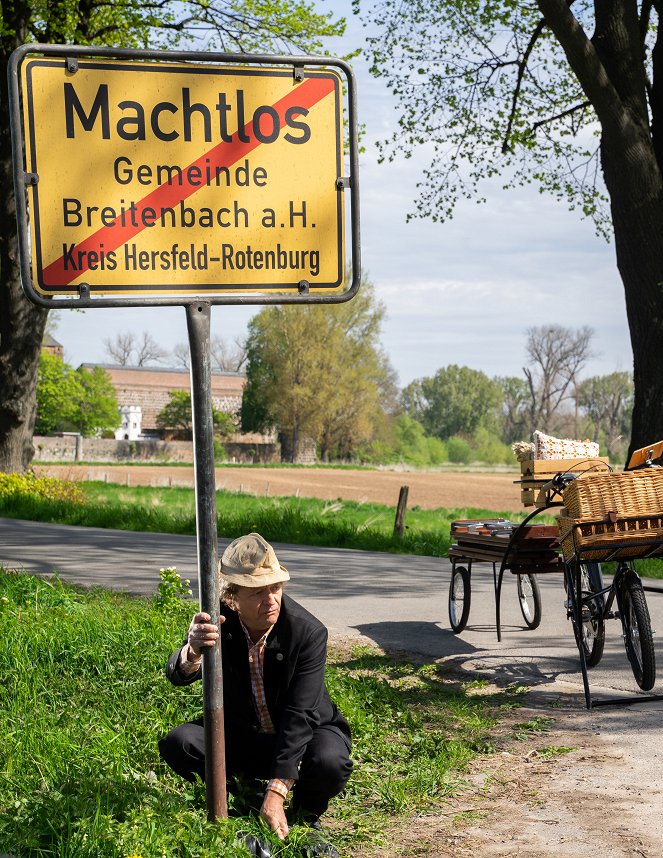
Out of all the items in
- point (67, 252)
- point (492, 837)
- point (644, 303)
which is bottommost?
point (492, 837)

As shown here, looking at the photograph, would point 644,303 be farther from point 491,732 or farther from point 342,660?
point 491,732

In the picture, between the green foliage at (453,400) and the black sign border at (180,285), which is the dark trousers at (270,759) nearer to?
the black sign border at (180,285)

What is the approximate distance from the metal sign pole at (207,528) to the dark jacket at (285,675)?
0.28m

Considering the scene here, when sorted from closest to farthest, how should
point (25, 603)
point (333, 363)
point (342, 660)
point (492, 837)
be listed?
point (492, 837) < point (342, 660) < point (25, 603) < point (333, 363)

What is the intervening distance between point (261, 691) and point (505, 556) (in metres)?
3.64

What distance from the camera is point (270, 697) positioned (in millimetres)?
4266

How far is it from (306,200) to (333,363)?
2976 inches

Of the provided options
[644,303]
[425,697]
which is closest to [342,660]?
[425,697]

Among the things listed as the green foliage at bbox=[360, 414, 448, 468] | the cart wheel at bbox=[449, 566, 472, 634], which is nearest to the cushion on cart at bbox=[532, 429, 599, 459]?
the cart wheel at bbox=[449, 566, 472, 634]

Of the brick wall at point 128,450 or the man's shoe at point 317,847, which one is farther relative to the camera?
the brick wall at point 128,450

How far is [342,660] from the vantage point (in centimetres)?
787

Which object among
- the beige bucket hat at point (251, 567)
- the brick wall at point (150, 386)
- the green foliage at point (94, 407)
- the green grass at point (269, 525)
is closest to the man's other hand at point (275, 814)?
the beige bucket hat at point (251, 567)

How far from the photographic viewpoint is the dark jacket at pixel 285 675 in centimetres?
408

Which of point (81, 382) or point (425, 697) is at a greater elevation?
point (81, 382)
